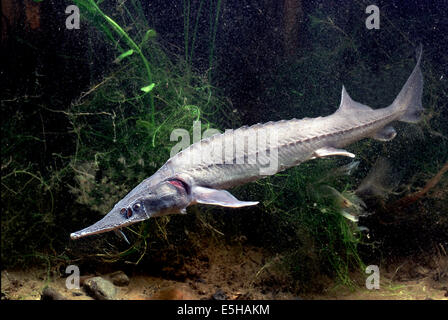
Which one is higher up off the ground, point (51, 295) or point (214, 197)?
point (214, 197)

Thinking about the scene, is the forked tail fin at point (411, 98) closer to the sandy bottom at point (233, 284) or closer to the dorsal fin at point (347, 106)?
the dorsal fin at point (347, 106)

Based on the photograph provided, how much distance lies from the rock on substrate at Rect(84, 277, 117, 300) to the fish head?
826 millimetres

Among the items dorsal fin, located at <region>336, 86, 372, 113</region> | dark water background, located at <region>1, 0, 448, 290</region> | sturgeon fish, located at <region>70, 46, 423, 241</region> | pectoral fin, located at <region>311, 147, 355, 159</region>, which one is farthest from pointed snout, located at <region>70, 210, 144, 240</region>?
dorsal fin, located at <region>336, 86, 372, 113</region>

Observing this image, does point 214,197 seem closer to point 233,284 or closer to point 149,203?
point 149,203

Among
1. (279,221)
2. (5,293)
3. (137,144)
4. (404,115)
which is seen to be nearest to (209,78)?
(137,144)

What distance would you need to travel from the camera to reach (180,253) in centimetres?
329

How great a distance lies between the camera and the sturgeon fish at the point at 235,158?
2.17 meters

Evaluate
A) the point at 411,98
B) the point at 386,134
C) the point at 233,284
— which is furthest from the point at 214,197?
the point at 411,98

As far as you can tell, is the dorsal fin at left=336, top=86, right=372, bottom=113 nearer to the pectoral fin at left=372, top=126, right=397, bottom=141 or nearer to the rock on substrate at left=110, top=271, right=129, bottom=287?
the pectoral fin at left=372, top=126, right=397, bottom=141

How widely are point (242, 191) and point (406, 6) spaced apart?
139 inches

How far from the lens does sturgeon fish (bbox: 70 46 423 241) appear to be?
217 cm

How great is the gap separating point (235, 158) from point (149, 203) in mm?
760

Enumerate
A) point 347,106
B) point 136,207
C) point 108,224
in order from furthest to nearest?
point 347,106
point 136,207
point 108,224

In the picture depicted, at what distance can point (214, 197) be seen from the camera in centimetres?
217
